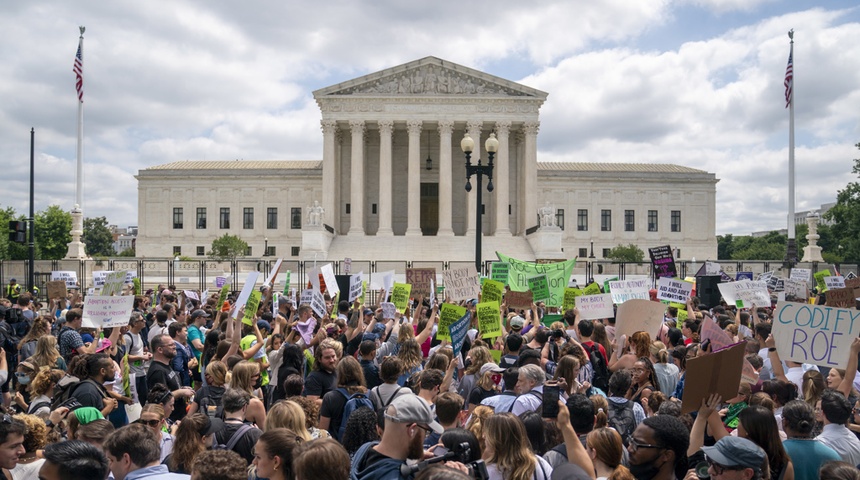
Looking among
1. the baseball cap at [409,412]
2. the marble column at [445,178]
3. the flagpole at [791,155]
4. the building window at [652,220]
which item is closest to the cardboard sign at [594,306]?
the baseball cap at [409,412]

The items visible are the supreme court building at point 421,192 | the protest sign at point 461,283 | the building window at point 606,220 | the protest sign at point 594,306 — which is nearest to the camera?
the protest sign at point 594,306

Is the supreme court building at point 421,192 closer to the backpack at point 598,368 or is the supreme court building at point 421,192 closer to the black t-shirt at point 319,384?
the backpack at point 598,368

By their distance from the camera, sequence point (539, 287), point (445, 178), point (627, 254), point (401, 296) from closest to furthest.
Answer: point (401, 296) < point (539, 287) < point (445, 178) < point (627, 254)

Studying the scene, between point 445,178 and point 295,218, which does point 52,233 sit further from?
point 445,178

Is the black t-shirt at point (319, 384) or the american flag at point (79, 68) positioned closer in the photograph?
the black t-shirt at point (319, 384)

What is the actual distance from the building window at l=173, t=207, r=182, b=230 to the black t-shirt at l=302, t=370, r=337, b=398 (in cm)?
6847

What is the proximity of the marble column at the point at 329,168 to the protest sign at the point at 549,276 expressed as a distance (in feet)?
137

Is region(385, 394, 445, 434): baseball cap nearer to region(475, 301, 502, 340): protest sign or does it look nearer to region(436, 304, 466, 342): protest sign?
region(436, 304, 466, 342): protest sign

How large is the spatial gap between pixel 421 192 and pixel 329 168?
10.0 meters

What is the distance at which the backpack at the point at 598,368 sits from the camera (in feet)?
31.3

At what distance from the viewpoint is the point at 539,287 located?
15828 millimetres

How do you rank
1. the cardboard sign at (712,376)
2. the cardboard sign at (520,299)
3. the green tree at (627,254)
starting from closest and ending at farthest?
the cardboard sign at (712,376)
the cardboard sign at (520,299)
the green tree at (627,254)

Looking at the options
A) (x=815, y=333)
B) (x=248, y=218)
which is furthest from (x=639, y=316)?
(x=248, y=218)

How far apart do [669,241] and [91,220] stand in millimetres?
107359
